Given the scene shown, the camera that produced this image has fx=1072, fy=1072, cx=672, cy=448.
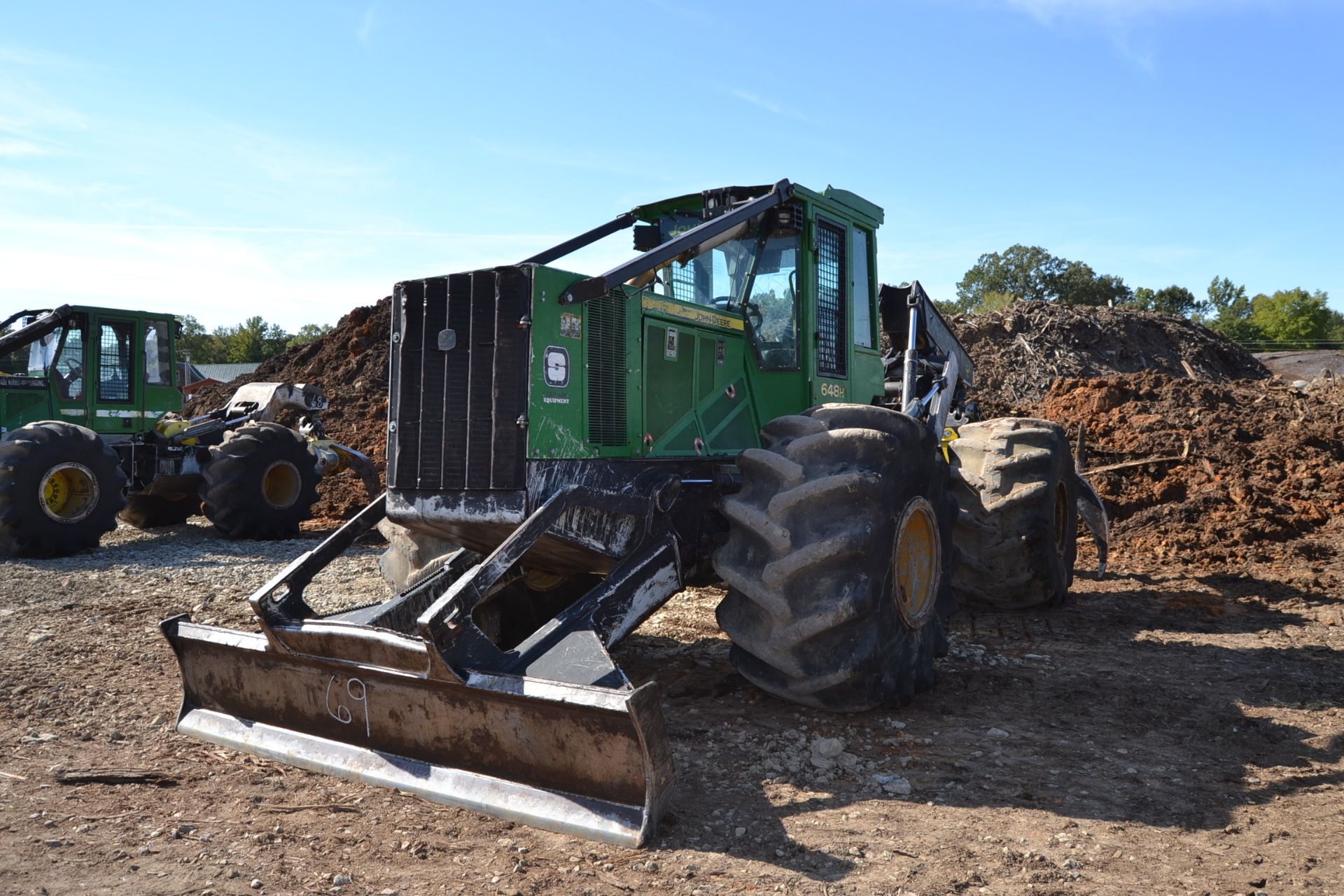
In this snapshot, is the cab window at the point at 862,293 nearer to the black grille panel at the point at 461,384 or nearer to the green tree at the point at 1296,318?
the black grille panel at the point at 461,384

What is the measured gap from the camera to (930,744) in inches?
198

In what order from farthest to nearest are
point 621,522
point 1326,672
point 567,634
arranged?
point 1326,672 < point 621,522 < point 567,634

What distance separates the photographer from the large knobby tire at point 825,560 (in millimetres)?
4832

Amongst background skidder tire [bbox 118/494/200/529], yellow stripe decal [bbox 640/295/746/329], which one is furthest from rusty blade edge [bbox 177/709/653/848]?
background skidder tire [bbox 118/494/200/529]

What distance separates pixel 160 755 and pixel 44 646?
2801 millimetres

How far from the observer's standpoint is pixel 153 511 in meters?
15.2

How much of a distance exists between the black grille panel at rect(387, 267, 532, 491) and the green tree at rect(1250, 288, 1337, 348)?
65172 mm

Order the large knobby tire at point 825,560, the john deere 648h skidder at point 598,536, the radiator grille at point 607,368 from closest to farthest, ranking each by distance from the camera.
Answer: the john deere 648h skidder at point 598,536 < the large knobby tire at point 825,560 < the radiator grille at point 607,368

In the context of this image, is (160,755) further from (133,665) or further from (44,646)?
(44,646)

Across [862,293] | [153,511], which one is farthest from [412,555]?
[153,511]

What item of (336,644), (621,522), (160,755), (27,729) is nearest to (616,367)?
(621,522)

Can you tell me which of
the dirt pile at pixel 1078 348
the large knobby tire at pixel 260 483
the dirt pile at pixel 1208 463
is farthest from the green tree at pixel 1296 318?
the large knobby tire at pixel 260 483

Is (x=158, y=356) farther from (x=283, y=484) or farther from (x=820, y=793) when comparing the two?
(x=820, y=793)

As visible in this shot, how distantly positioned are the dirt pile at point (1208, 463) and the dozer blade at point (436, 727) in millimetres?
8796
